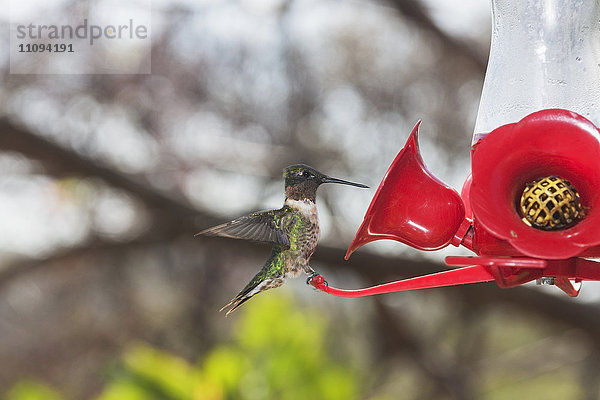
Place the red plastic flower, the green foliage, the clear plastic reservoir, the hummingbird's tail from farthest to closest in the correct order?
1. the green foliage
2. the clear plastic reservoir
3. the hummingbird's tail
4. the red plastic flower

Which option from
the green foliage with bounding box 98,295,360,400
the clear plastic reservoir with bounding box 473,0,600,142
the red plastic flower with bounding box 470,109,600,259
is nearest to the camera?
the red plastic flower with bounding box 470,109,600,259

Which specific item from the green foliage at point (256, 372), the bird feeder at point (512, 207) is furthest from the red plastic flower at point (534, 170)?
the green foliage at point (256, 372)

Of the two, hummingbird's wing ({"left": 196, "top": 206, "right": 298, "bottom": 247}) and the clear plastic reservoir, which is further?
the clear plastic reservoir

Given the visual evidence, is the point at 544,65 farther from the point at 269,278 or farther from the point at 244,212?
the point at 244,212

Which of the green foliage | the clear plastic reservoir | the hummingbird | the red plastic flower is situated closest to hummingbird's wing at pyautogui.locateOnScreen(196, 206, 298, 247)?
the hummingbird

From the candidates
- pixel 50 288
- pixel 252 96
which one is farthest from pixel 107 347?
pixel 252 96

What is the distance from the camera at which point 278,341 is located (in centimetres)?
372

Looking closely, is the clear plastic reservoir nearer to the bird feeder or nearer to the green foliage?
the bird feeder

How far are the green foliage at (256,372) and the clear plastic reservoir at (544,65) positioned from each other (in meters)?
2.35

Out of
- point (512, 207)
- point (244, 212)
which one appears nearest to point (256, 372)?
point (244, 212)

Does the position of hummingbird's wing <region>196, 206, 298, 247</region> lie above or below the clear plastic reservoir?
below

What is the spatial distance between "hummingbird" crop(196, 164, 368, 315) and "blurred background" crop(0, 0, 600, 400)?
7.86ft

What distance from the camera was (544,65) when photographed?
1.59m

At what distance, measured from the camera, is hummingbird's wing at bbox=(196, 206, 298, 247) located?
1.23m
